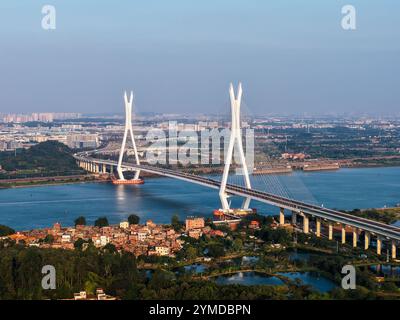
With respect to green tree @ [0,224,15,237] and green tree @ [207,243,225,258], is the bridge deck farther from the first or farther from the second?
green tree @ [0,224,15,237]

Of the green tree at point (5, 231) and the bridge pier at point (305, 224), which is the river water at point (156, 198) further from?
the bridge pier at point (305, 224)

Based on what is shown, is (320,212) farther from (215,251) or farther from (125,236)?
(125,236)

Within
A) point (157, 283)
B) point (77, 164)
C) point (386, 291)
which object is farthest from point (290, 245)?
point (77, 164)

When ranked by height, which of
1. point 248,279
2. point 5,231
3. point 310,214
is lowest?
point 248,279

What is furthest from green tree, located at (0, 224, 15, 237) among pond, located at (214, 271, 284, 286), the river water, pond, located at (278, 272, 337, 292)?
pond, located at (278, 272, 337, 292)

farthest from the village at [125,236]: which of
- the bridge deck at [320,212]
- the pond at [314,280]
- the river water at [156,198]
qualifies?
the pond at [314,280]

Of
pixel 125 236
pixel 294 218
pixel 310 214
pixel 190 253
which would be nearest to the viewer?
pixel 190 253

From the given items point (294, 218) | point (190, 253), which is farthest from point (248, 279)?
point (294, 218)
